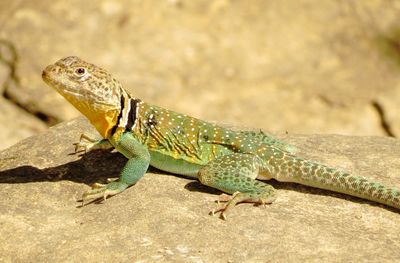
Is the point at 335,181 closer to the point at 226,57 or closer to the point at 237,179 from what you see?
the point at 237,179

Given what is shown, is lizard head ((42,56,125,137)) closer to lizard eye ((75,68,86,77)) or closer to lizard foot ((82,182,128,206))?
lizard eye ((75,68,86,77))

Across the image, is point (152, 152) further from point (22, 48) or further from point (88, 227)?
point (22, 48)

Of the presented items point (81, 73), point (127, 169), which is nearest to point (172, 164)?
point (127, 169)

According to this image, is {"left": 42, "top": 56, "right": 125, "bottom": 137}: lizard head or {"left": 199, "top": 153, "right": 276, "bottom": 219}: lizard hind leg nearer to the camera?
{"left": 199, "top": 153, "right": 276, "bottom": 219}: lizard hind leg

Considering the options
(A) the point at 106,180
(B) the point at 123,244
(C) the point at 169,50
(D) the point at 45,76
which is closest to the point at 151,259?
(B) the point at 123,244

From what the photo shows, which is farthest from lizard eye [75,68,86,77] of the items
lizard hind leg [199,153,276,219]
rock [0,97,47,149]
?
rock [0,97,47,149]
